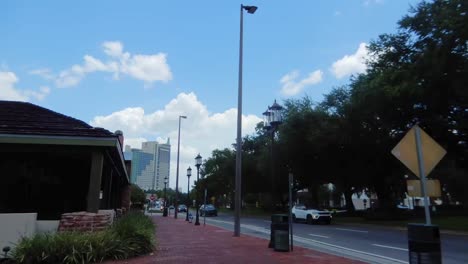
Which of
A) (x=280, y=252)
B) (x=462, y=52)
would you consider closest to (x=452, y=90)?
(x=462, y=52)

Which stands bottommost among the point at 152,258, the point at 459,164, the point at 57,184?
the point at 152,258

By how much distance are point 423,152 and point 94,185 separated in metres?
9.02

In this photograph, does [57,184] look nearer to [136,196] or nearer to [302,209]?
[302,209]

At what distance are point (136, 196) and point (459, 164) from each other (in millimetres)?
55747

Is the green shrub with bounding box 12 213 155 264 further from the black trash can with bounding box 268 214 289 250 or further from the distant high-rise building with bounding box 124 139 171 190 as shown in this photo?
the distant high-rise building with bounding box 124 139 171 190

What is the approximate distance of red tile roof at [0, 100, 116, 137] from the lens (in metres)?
12.5

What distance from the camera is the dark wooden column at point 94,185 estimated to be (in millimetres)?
12477

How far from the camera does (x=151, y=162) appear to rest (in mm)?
106062

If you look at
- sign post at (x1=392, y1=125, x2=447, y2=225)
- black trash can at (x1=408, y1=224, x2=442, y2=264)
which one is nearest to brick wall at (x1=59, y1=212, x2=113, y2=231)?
sign post at (x1=392, y1=125, x2=447, y2=225)

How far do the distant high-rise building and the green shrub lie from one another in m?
89.0

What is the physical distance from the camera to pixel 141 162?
104 metres

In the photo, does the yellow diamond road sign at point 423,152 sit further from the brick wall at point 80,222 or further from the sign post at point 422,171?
the brick wall at point 80,222

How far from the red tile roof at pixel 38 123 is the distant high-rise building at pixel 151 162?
274ft

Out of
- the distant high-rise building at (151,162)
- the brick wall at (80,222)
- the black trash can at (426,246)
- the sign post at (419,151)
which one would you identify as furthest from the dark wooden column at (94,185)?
the distant high-rise building at (151,162)
